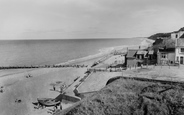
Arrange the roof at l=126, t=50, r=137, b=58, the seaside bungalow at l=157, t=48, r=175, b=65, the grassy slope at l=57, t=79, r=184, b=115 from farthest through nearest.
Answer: the roof at l=126, t=50, r=137, b=58, the seaside bungalow at l=157, t=48, r=175, b=65, the grassy slope at l=57, t=79, r=184, b=115

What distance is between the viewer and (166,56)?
40.9 metres

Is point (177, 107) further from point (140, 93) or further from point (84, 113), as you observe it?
point (84, 113)

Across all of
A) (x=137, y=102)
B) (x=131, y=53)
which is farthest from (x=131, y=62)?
(x=137, y=102)

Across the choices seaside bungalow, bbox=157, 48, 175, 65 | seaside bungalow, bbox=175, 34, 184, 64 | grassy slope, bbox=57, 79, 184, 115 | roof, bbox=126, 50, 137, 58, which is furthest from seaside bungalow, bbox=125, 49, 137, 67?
grassy slope, bbox=57, 79, 184, 115

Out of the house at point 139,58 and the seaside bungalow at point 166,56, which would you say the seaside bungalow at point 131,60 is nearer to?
the house at point 139,58

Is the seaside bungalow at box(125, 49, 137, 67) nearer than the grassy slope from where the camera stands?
No

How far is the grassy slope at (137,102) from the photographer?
→ 355 inches

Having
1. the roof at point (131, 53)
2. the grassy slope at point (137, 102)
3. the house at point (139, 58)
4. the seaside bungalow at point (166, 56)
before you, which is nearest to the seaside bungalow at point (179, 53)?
the seaside bungalow at point (166, 56)

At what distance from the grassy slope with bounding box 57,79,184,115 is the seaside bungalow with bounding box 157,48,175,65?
32.8 m

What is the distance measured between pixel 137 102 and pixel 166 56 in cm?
3550

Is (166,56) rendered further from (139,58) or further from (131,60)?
(131,60)

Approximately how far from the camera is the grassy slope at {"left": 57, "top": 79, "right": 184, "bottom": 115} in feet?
29.6

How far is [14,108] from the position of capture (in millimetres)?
25250

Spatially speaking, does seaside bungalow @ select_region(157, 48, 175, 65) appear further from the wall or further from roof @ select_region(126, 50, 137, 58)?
roof @ select_region(126, 50, 137, 58)
